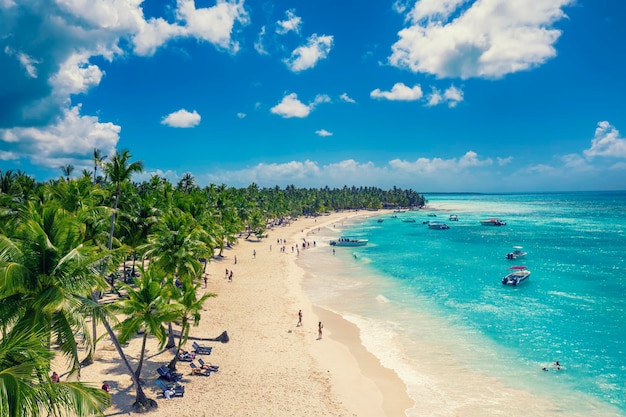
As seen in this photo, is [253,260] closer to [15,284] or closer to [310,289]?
[310,289]

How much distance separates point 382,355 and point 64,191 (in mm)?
26500

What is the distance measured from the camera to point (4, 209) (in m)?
29.4

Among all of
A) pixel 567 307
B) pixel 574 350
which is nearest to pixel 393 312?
pixel 574 350

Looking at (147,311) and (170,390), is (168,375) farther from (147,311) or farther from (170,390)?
(147,311)

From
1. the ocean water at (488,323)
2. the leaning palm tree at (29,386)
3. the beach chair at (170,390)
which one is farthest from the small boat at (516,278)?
the leaning palm tree at (29,386)

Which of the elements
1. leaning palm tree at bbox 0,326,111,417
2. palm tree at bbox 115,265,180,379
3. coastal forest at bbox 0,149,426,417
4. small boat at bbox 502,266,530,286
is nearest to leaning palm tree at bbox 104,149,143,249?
coastal forest at bbox 0,149,426,417

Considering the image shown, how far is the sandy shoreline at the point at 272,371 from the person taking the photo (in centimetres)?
1988

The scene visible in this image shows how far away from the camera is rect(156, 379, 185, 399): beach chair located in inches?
784

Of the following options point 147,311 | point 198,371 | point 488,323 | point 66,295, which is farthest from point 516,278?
point 66,295

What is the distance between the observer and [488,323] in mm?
35406

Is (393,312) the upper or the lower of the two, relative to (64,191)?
lower

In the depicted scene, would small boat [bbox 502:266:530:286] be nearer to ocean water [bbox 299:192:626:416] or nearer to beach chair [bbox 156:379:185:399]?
ocean water [bbox 299:192:626:416]

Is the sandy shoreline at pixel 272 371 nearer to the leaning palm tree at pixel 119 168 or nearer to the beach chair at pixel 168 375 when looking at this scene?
the beach chair at pixel 168 375

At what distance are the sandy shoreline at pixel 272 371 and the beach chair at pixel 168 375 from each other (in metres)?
0.51
